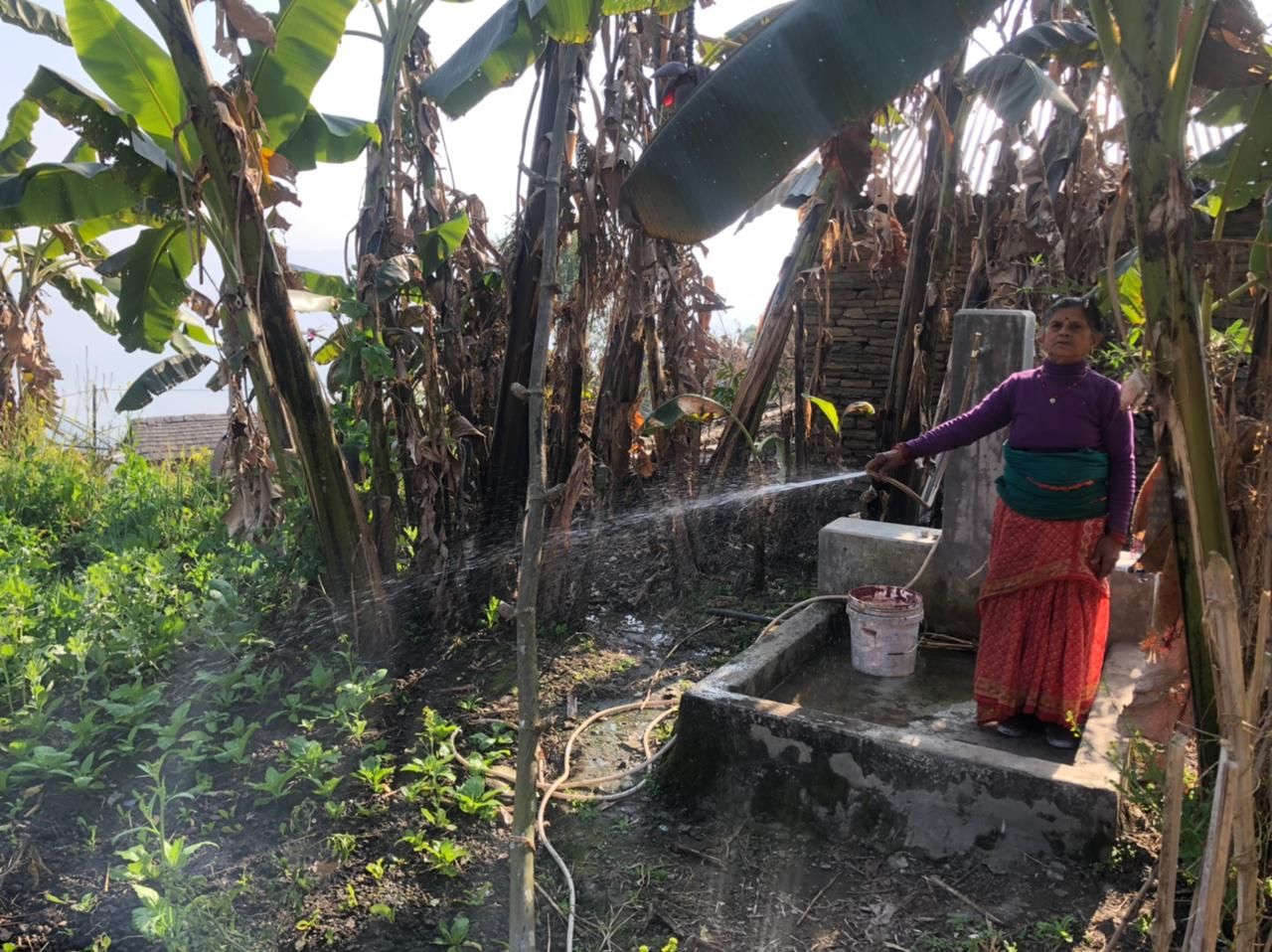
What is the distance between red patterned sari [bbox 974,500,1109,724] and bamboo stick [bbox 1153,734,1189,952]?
62.5 inches

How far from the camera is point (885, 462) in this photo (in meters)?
3.53

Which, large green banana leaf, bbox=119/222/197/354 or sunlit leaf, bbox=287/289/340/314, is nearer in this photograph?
sunlit leaf, bbox=287/289/340/314

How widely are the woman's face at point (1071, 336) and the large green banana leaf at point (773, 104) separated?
99 centimetres

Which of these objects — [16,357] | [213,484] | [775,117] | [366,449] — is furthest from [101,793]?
[16,357]

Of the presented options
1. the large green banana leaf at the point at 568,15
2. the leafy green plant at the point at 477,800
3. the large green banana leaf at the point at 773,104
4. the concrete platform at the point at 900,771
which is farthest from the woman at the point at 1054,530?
the large green banana leaf at the point at 568,15

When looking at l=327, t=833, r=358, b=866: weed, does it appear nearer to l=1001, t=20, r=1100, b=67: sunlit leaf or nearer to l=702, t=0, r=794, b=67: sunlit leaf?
l=702, t=0, r=794, b=67: sunlit leaf

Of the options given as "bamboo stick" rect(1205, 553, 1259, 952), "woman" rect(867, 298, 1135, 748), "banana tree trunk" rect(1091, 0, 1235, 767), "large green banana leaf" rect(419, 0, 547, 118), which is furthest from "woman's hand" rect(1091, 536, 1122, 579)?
"large green banana leaf" rect(419, 0, 547, 118)

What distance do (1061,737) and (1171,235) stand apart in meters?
1.97

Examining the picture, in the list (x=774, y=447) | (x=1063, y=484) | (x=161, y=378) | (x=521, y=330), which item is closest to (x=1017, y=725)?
(x=1063, y=484)

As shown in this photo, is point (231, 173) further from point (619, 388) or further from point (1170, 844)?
point (1170, 844)

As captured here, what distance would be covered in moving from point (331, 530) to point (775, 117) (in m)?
2.55

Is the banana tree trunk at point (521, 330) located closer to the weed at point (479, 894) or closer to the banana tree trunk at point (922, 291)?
the weed at point (479, 894)

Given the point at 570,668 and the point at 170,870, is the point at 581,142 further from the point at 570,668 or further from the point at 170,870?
the point at 170,870

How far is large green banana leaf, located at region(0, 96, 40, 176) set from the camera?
6.03 m
